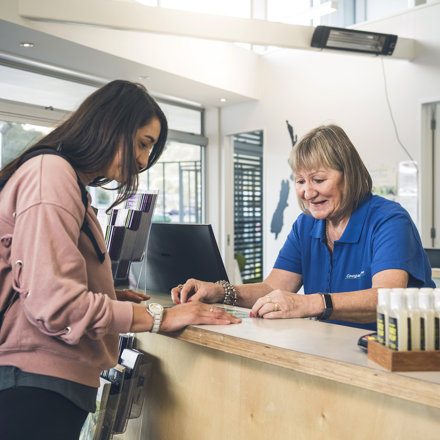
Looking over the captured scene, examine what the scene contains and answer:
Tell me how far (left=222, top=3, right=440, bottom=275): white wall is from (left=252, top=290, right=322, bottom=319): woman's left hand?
361cm

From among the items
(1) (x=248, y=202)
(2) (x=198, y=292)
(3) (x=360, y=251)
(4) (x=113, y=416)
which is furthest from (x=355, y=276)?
(1) (x=248, y=202)

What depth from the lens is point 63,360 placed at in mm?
972

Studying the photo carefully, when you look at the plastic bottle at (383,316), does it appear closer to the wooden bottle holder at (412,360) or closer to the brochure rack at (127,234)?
the wooden bottle holder at (412,360)

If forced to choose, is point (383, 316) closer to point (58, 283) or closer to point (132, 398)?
point (58, 283)

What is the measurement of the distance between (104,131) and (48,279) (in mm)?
375

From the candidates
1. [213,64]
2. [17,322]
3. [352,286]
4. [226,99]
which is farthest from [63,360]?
[226,99]

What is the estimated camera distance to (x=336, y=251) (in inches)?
65.2

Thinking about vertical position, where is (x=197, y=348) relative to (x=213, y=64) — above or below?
below

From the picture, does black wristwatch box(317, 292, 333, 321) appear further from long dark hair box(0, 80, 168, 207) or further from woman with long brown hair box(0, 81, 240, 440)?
long dark hair box(0, 80, 168, 207)

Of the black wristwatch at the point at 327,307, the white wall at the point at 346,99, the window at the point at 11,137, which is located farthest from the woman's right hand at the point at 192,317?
the white wall at the point at 346,99

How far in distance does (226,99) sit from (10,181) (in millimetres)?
5242

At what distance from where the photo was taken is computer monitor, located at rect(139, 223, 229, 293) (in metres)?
1.63

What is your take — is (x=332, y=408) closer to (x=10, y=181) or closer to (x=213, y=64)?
(x=10, y=181)

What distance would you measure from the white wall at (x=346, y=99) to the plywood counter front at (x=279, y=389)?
3790mm
